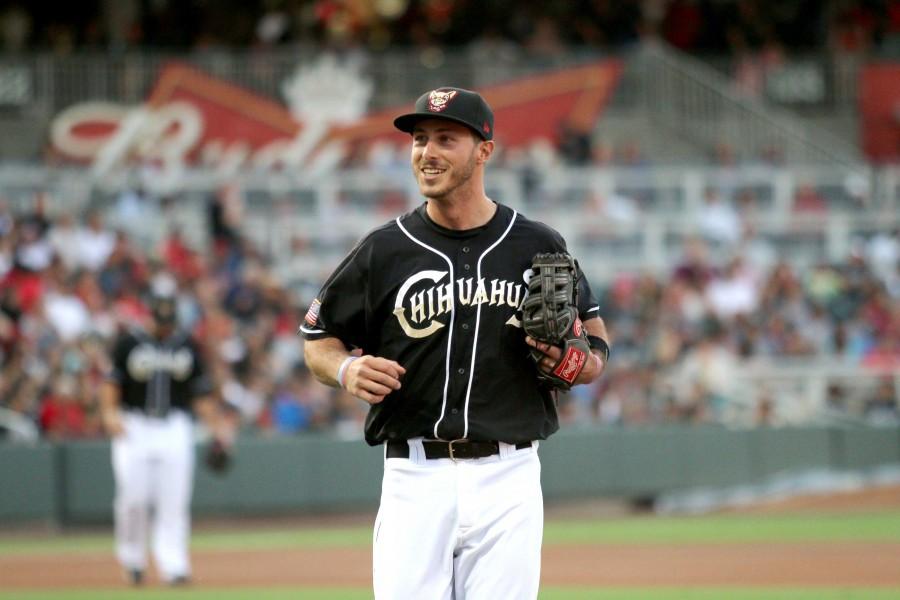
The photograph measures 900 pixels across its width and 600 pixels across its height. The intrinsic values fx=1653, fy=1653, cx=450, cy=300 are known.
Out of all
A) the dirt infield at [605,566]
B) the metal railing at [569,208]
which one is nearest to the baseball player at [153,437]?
the dirt infield at [605,566]

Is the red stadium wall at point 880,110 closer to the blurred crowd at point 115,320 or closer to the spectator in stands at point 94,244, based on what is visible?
the blurred crowd at point 115,320

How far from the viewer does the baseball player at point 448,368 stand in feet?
18.7

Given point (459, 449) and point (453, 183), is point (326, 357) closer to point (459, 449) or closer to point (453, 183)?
point (459, 449)

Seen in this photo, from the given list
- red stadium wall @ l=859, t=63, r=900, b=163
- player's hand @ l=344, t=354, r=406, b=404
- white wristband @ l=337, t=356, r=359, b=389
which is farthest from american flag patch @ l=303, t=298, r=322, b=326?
red stadium wall @ l=859, t=63, r=900, b=163

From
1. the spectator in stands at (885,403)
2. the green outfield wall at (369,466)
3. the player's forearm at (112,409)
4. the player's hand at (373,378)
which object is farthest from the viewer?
the spectator in stands at (885,403)

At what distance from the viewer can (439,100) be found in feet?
18.9

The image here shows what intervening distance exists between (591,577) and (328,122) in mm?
15188

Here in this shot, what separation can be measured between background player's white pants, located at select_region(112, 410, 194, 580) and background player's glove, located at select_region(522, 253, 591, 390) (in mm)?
7978

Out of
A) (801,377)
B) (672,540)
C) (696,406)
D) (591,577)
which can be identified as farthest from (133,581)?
(801,377)

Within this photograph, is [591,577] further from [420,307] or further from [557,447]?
[420,307]

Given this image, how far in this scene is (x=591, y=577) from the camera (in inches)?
546

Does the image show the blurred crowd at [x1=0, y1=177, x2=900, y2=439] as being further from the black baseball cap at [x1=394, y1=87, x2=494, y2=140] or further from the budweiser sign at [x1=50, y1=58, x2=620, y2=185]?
the black baseball cap at [x1=394, y1=87, x2=494, y2=140]

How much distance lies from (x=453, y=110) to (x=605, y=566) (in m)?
9.70

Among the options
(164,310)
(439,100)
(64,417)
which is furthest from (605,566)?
(439,100)
